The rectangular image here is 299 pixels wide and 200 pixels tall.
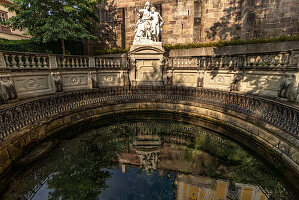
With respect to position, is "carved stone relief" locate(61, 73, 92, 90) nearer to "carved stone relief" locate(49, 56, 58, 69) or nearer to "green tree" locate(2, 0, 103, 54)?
"carved stone relief" locate(49, 56, 58, 69)

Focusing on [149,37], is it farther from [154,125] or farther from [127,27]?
[127,27]

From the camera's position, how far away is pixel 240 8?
1220cm

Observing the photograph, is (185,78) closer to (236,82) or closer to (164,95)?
(164,95)

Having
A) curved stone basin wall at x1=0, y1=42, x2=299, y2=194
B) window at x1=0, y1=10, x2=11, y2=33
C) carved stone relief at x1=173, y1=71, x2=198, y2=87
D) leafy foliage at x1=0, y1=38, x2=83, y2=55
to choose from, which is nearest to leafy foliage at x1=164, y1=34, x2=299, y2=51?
curved stone basin wall at x1=0, y1=42, x2=299, y2=194

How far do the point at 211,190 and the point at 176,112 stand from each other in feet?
13.3

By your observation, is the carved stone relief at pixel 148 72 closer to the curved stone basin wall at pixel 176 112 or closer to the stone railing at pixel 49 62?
the stone railing at pixel 49 62

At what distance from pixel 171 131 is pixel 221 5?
13442mm

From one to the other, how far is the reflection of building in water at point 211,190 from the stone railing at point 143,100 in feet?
5.82

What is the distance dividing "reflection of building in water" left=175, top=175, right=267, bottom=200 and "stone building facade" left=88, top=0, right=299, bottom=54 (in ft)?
42.5

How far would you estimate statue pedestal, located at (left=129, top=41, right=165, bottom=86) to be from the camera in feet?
28.7

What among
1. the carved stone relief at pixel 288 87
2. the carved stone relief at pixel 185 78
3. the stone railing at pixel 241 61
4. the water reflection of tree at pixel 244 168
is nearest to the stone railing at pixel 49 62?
the carved stone relief at pixel 185 78

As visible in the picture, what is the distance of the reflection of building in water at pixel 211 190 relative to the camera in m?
2.86

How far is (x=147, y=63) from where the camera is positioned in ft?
29.7

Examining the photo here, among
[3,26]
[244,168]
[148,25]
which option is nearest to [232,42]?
[148,25]
